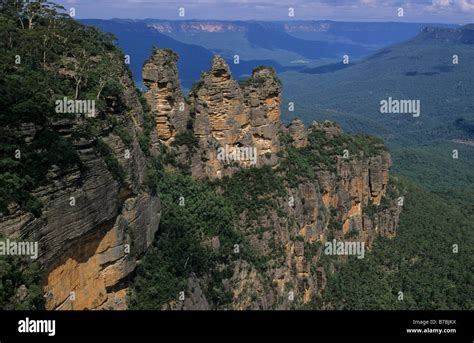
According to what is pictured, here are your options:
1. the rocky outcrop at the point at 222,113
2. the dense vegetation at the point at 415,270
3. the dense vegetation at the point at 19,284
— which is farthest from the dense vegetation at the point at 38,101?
the dense vegetation at the point at 415,270

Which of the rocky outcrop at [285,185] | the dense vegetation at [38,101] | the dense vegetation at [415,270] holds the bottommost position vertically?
the dense vegetation at [415,270]

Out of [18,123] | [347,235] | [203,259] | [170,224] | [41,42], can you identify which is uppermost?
[41,42]

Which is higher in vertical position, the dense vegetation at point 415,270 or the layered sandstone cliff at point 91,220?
the layered sandstone cliff at point 91,220

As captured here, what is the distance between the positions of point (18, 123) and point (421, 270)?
4211cm

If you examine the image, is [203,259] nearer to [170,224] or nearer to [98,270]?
[170,224]

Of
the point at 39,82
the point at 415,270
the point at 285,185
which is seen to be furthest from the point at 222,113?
the point at 415,270

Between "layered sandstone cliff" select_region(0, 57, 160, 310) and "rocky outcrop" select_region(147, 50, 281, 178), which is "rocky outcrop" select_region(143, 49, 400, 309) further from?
"layered sandstone cliff" select_region(0, 57, 160, 310)

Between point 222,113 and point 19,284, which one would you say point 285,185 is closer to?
point 222,113

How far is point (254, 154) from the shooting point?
40.4 metres

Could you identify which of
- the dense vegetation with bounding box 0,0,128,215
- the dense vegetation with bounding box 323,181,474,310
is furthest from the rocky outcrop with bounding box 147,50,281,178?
the dense vegetation with bounding box 323,181,474,310
